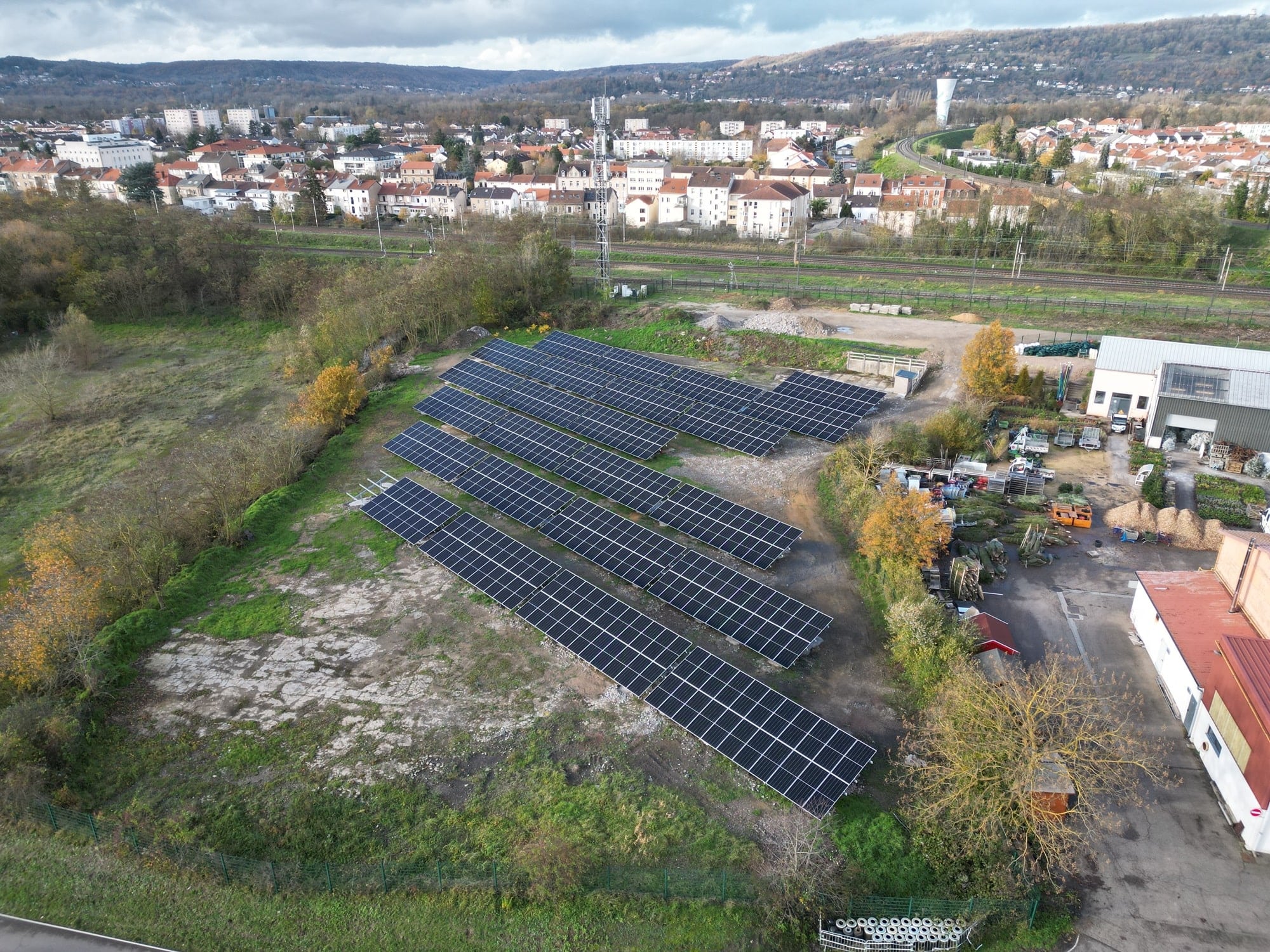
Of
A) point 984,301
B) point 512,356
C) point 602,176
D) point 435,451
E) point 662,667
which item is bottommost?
point 662,667

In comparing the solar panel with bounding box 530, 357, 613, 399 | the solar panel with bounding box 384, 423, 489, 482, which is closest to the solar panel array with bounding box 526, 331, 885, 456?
the solar panel with bounding box 530, 357, 613, 399

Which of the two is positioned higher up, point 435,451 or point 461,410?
point 461,410

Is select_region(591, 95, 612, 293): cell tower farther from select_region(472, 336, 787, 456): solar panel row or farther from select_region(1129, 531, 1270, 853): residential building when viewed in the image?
select_region(1129, 531, 1270, 853): residential building

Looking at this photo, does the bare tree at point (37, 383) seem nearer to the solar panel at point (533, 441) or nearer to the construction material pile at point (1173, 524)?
the solar panel at point (533, 441)

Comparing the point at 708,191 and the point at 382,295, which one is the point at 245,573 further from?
the point at 708,191

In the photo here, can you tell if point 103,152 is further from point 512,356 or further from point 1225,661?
point 1225,661

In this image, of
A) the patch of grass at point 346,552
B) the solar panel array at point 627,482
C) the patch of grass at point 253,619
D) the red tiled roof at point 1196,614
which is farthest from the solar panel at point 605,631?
the red tiled roof at point 1196,614

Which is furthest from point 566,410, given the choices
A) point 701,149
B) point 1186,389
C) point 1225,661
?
point 701,149
